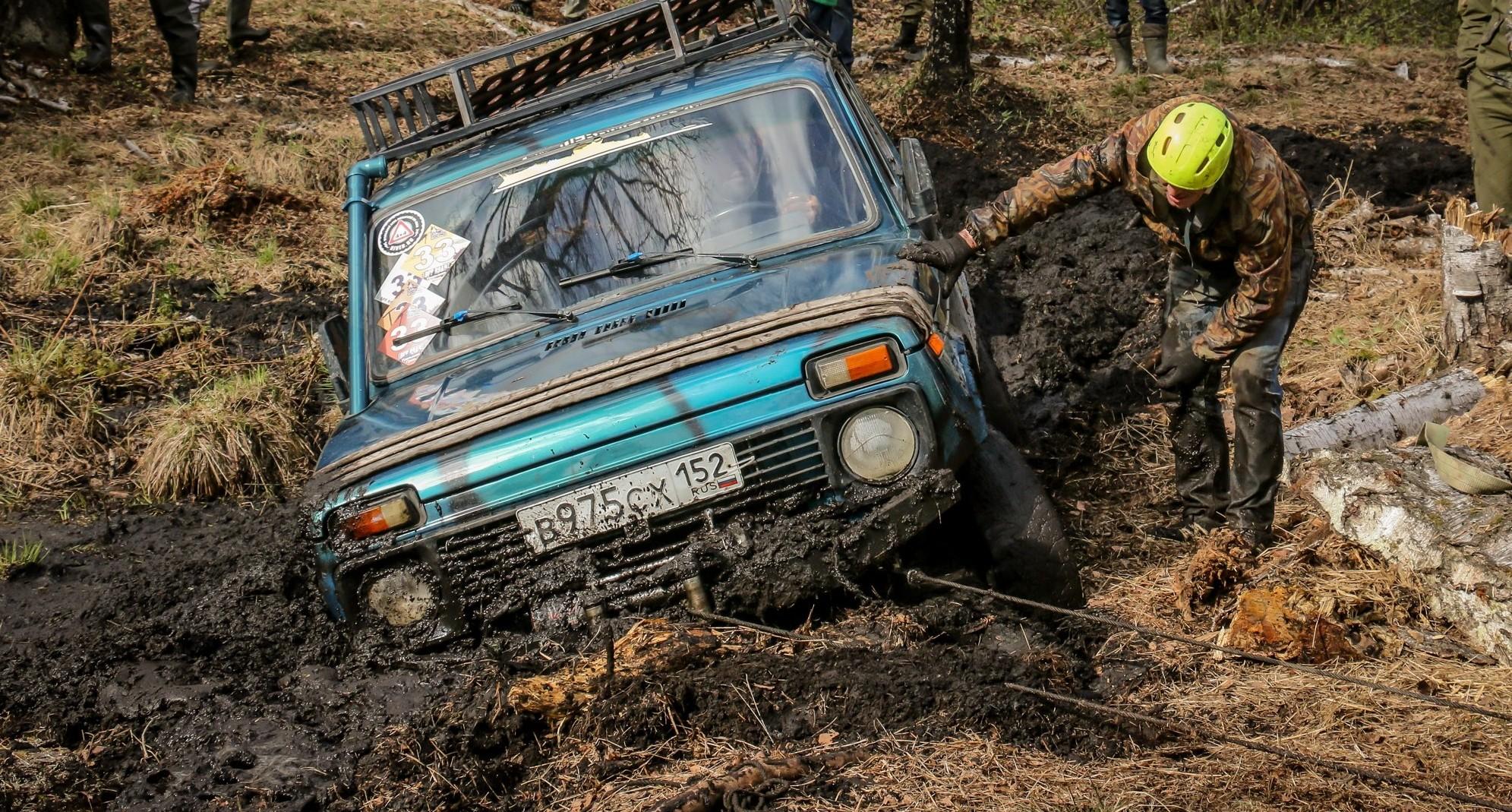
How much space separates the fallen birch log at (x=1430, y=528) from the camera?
12.6ft

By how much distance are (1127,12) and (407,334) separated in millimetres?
8125

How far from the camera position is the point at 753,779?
332 centimetres

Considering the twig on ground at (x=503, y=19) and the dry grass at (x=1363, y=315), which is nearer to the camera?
the dry grass at (x=1363, y=315)

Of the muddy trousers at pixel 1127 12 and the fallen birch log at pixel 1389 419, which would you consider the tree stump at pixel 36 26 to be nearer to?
the muddy trousers at pixel 1127 12

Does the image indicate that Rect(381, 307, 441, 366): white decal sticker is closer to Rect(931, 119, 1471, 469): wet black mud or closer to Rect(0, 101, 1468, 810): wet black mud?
Rect(0, 101, 1468, 810): wet black mud

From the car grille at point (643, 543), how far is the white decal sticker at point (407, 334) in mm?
952

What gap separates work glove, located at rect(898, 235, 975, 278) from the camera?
4.16m

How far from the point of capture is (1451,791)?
2.95 m

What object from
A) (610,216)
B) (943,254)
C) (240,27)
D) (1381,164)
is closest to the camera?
(943,254)

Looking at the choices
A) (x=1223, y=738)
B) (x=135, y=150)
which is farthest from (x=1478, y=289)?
(x=135, y=150)

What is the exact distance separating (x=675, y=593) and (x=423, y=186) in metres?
1.94

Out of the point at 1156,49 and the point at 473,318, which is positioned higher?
the point at 1156,49

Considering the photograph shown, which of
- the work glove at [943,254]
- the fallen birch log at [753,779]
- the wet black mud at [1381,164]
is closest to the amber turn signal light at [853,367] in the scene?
the work glove at [943,254]

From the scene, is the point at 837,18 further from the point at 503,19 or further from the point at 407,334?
the point at 407,334
